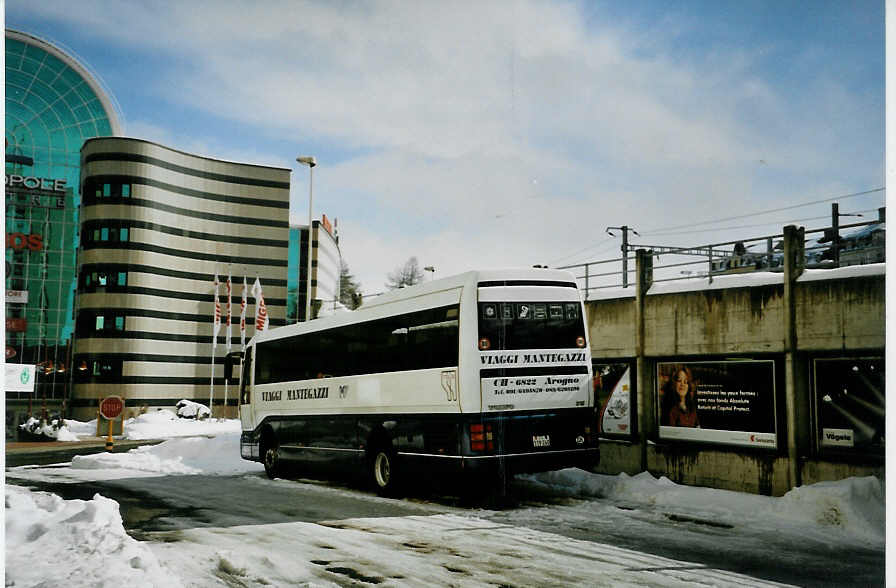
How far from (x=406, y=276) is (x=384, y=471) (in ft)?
10.9

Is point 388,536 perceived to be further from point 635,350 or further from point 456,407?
point 635,350

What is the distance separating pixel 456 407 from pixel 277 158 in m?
4.71

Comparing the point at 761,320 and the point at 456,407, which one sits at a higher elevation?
the point at 761,320

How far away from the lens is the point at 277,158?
8.59 metres

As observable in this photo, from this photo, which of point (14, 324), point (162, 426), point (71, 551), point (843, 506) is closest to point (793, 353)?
point (843, 506)

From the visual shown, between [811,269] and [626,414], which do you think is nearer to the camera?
[811,269]

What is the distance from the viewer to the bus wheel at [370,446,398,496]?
12758mm

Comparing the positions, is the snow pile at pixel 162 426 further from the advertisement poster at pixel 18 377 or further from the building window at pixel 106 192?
the advertisement poster at pixel 18 377

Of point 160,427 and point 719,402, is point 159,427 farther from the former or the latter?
point 719,402

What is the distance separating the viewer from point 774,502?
10953 mm

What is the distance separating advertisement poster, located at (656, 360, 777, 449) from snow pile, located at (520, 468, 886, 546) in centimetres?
102

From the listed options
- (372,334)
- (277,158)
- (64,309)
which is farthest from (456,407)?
(64,309)

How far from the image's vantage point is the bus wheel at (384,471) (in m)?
12.8

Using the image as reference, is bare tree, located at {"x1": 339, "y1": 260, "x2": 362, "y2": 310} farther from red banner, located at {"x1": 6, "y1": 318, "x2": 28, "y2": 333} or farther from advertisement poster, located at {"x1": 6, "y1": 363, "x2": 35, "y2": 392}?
advertisement poster, located at {"x1": 6, "y1": 363, "x2": 35, "y2": 392}
